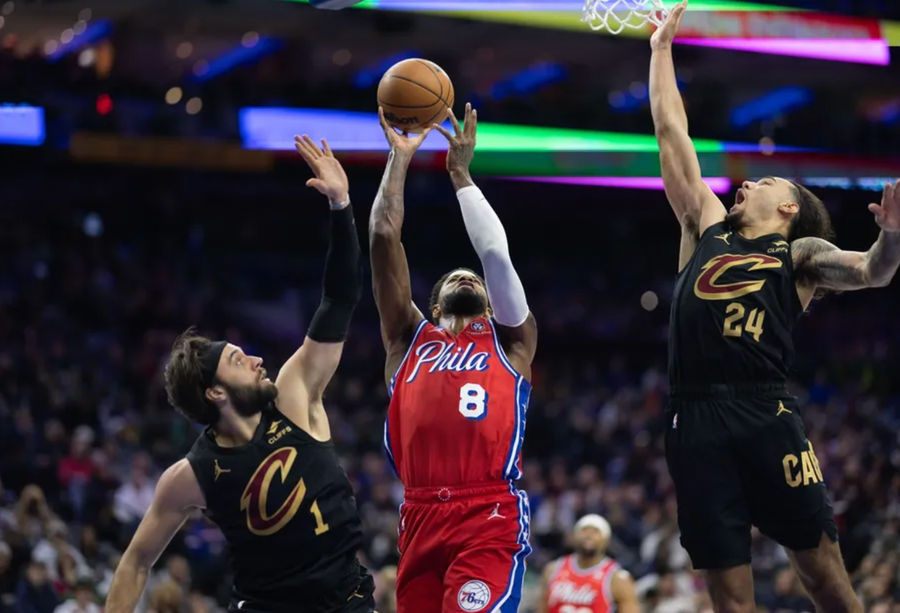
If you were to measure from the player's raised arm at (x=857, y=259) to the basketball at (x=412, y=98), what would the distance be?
1.95m

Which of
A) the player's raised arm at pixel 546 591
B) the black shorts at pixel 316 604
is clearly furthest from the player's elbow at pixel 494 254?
the player's raised arm at pixel 546 591

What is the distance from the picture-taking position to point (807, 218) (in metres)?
5.83

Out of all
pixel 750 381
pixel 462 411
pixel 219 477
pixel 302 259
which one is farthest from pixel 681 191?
pixel 302 259

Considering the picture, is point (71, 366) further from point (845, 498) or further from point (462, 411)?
point (462, 411)

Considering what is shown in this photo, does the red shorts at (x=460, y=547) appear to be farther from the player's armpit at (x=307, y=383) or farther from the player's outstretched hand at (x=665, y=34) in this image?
the player's outstretched hand at (x=665, y=34)

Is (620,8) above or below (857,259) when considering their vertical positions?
above

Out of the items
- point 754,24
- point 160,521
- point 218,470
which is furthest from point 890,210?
point 754,24

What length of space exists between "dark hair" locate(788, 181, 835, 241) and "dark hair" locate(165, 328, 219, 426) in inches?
111

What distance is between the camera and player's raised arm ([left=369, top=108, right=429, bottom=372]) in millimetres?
5883

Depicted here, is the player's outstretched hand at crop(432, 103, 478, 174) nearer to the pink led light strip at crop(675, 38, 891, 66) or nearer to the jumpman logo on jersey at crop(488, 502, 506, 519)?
the jumpman logo on jersey at crop(488, 502, 506, 519)

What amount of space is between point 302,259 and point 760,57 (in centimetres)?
991

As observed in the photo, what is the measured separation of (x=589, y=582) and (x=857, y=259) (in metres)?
5.41

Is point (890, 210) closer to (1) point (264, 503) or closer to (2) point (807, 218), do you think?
(2) point (807, 218)

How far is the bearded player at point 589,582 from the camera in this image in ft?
32.6
